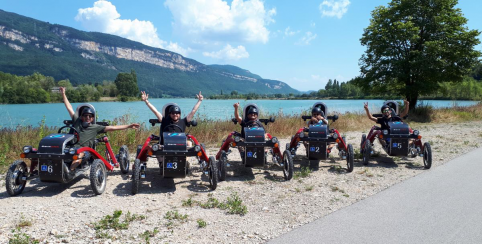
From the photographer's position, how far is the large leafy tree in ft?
71.0

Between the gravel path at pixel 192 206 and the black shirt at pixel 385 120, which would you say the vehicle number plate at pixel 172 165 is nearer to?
the gravel path at pixel 192 206

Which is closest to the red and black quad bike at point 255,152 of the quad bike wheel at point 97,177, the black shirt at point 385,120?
the quad bike wheel at point 97,177

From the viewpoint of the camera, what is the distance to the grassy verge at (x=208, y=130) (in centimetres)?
972

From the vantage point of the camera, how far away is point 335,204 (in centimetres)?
505

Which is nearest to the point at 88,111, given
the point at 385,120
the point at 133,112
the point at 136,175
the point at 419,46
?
the point at 136,175

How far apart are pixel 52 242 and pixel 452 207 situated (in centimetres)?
540

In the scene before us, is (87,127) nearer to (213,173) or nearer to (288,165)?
(213,173)

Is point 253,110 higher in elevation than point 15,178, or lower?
higher

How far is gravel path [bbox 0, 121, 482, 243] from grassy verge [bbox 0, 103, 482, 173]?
3.32 metres

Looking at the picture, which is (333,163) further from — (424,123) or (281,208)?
(424,123)

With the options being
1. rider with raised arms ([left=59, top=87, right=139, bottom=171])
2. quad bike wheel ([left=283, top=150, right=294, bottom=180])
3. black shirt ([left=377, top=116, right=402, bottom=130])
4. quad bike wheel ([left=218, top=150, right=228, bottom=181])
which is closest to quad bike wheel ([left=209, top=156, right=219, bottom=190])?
quad bike wheel ([left=218, top=150, right=228, bottom=181])

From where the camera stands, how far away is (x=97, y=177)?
5.63 m

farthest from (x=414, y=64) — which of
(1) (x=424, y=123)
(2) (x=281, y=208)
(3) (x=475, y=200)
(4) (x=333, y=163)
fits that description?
(2) (x=281, y=208)

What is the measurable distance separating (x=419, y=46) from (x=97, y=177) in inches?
957
